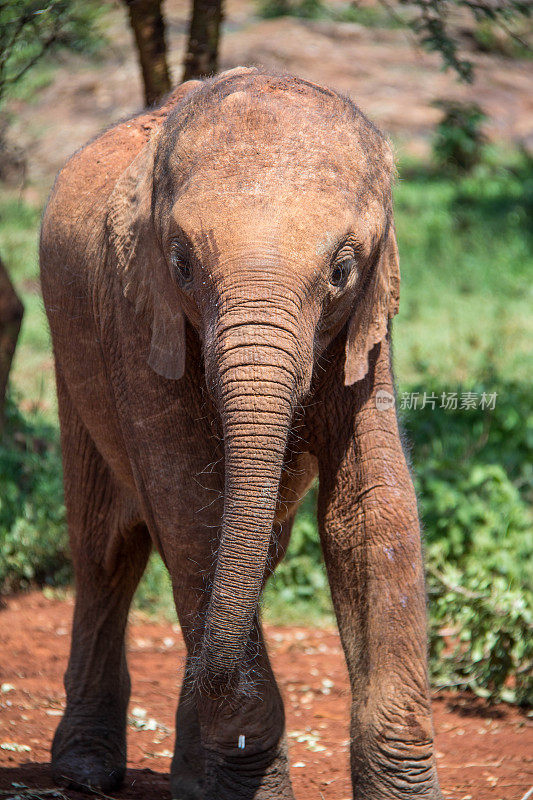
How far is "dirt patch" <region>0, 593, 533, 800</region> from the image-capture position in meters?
4.03

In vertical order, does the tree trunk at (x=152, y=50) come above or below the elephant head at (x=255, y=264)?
above

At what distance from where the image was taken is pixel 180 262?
2.80m

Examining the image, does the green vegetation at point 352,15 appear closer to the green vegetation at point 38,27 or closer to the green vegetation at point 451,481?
the green vegetation at point 451,481

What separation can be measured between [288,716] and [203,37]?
3.75 metres

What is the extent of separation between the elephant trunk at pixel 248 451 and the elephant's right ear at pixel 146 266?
1.31ft

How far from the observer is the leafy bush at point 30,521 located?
6.11 meters

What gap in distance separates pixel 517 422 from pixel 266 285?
4.55 m

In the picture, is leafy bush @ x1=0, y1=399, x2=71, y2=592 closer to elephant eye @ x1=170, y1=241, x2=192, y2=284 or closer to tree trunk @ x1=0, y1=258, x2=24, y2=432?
tree trunk @ x1=0, y1=258, x2=24, y2=432

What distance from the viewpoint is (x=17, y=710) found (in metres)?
4.71

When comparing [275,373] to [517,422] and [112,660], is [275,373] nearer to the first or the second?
[112,660]

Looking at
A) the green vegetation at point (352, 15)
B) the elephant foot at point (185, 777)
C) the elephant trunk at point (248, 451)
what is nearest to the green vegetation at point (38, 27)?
the elephant trunk at point (248, 451)

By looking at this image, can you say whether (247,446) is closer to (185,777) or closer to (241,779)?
(241,779)

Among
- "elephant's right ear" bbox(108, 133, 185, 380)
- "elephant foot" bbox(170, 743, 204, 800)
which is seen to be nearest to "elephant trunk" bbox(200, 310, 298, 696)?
"elephant's right ear" bbox(108, 133, 185, 380)

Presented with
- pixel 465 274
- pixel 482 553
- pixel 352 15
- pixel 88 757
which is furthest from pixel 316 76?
pixel 88 757
